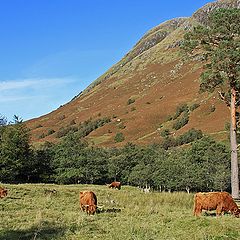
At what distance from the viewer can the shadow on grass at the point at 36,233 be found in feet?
39.4

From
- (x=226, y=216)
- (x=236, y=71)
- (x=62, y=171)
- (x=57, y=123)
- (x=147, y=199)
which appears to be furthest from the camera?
(x=57, y=123)

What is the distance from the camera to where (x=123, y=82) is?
19325cm

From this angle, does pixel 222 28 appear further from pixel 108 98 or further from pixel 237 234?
pixel 108 98

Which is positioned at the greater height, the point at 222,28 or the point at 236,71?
the point at 222,28

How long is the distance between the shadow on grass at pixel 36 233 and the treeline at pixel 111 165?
4576 centimetres

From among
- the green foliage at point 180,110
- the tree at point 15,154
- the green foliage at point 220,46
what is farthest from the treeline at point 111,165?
the green foliage at point 180,110

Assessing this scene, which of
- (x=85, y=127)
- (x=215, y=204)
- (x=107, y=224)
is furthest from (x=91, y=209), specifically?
(x=85, y=127)

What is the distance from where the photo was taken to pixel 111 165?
73000mm

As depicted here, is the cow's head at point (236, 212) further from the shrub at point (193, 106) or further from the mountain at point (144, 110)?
the shrub at point (193, 106)

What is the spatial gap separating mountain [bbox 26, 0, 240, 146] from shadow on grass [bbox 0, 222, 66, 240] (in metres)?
81.4

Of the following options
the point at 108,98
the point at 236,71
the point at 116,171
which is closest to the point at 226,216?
the point at 236,71

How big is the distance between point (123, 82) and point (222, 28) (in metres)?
169

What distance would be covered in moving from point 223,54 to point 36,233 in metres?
17.6

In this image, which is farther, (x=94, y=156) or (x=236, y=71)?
(x=94, y=156)
